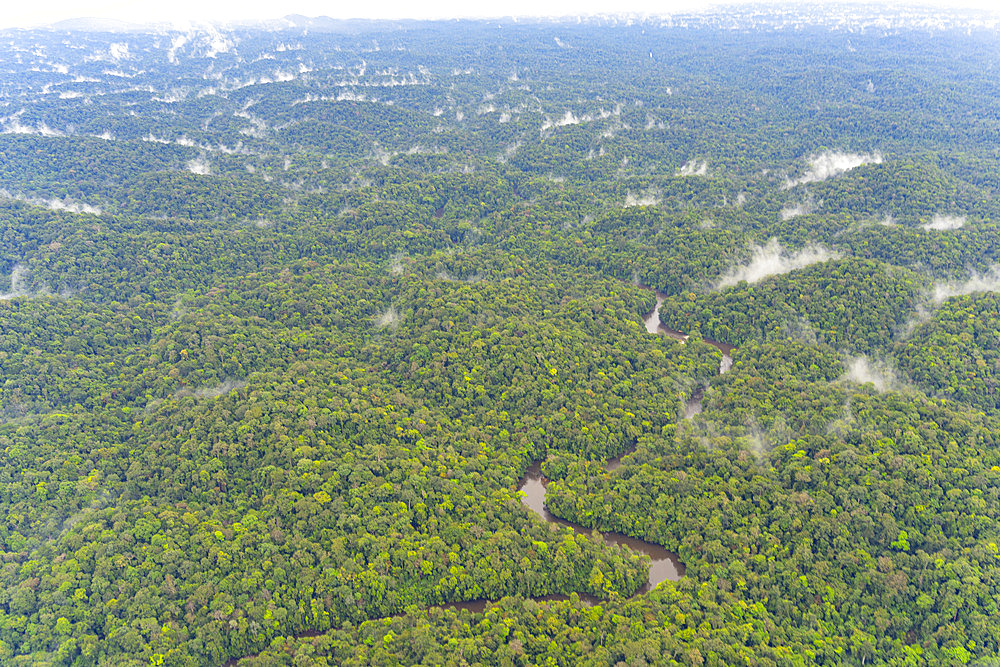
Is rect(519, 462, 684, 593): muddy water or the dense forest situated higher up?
the dense forest

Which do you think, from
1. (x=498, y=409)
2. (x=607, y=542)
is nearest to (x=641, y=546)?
(x=607, y=542)

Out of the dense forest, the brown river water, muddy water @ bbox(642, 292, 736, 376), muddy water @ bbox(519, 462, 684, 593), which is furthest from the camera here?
muddy water @ bbox(642, 292, 736, 376)

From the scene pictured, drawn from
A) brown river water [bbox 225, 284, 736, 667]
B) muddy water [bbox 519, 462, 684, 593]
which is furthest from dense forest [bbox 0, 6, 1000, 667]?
muddy water [bbox 519, 462, 684, 593]

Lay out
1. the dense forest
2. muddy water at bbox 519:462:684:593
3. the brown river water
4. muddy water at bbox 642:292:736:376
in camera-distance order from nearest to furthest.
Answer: the dense forest, the brown river water, muddy water at bbox 519:462:684:593, muddy water at bbox 642:292:736:376

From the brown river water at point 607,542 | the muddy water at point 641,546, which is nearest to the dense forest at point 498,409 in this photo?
the brown river water at point 607,542

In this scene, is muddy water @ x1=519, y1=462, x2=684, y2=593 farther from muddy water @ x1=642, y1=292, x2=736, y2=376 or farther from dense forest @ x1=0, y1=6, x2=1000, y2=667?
muddy water @ x1=642, y1=292, x2=736, y2=376

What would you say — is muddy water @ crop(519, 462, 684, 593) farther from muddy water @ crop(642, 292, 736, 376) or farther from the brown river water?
muddy water @ crop(642, 292, 736, 376)

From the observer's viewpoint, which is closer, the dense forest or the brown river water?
the dense forest
